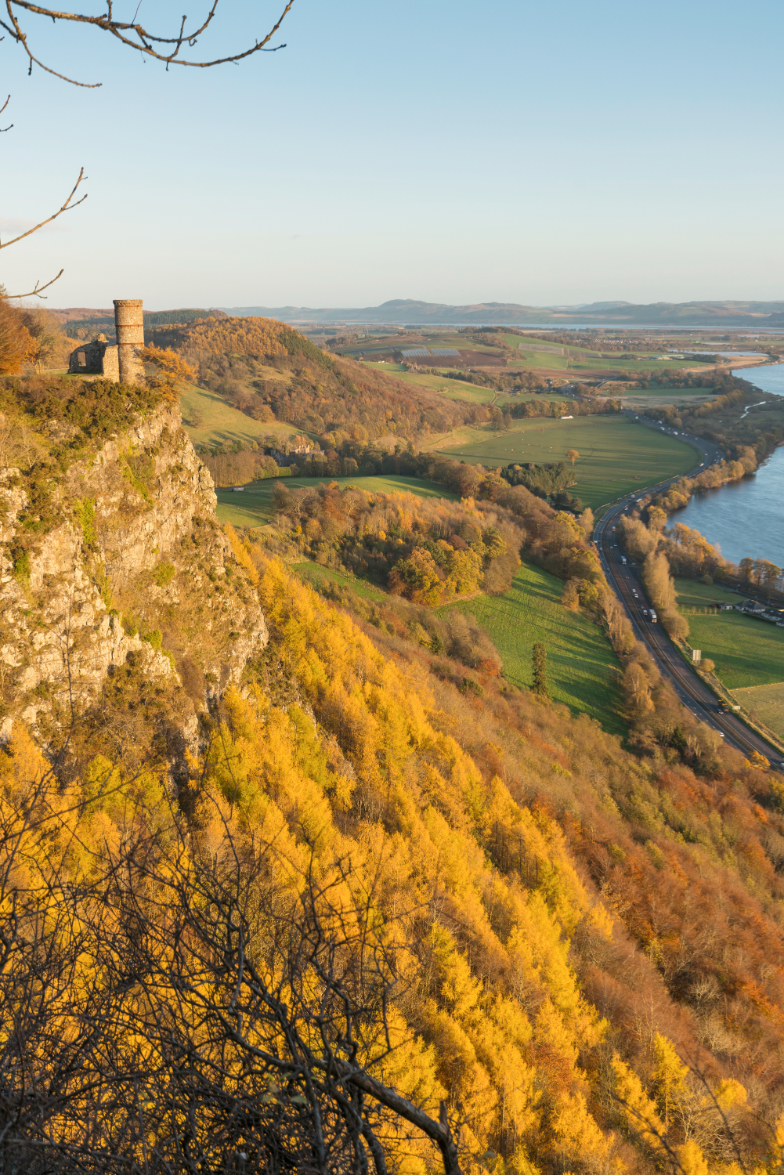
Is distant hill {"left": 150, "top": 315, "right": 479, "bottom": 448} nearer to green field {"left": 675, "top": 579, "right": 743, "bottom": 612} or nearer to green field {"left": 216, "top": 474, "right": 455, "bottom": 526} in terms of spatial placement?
green field {"left": 216, "top": 474, "right": 455, "bottom": 526}

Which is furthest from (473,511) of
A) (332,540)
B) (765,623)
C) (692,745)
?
(692,745)

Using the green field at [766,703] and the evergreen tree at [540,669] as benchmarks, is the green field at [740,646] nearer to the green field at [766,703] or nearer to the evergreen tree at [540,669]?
the green field at [766,703]

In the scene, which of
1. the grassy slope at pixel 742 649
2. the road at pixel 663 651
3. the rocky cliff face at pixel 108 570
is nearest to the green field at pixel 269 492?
the road at pixel 663 651

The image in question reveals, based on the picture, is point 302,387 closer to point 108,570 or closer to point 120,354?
point 120,354

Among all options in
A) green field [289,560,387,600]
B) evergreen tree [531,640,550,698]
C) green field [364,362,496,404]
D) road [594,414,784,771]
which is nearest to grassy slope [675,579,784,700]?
road [594,414,784,771]

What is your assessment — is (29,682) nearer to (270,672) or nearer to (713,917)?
(270,672)

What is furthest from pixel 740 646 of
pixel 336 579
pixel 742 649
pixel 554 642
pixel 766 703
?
pixel 336 579
